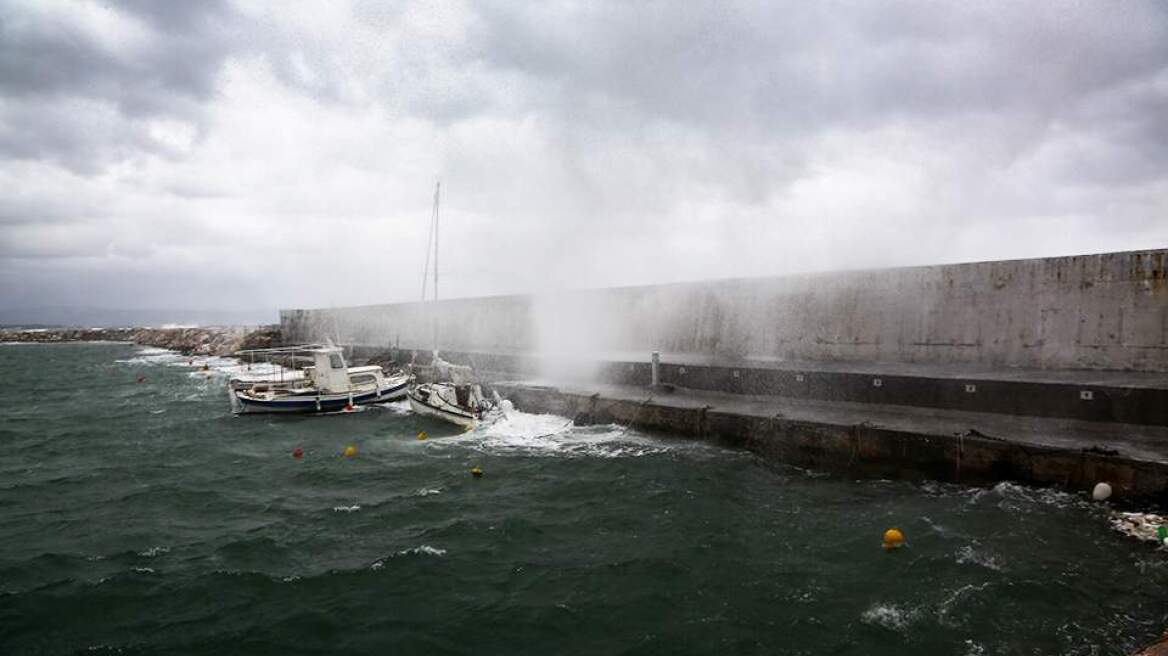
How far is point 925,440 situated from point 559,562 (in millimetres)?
7234

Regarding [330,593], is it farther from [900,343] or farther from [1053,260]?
[1053,260]

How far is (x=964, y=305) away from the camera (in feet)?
49.3

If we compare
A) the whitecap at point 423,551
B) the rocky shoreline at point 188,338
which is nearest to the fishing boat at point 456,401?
the whitecap at point 423,551

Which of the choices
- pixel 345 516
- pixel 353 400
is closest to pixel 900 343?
pixel 345 516

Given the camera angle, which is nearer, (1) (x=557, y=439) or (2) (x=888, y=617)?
(2) (x=888, y=617)

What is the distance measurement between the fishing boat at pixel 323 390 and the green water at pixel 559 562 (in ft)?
26.6

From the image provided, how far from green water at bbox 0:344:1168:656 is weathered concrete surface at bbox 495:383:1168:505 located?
0.47 metres

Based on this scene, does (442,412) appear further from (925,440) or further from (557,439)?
(925,440)

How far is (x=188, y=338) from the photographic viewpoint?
66688 millimetres

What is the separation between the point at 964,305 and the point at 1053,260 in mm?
2057

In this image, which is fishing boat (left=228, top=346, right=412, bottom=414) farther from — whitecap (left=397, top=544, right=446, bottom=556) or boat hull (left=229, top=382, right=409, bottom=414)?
whitecap (left=397, top=544, right=446, bottom=556)

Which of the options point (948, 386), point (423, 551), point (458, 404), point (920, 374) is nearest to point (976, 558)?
point (948, 386)

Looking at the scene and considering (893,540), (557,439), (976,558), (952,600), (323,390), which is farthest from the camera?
(323,390)

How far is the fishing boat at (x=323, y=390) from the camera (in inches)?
908
